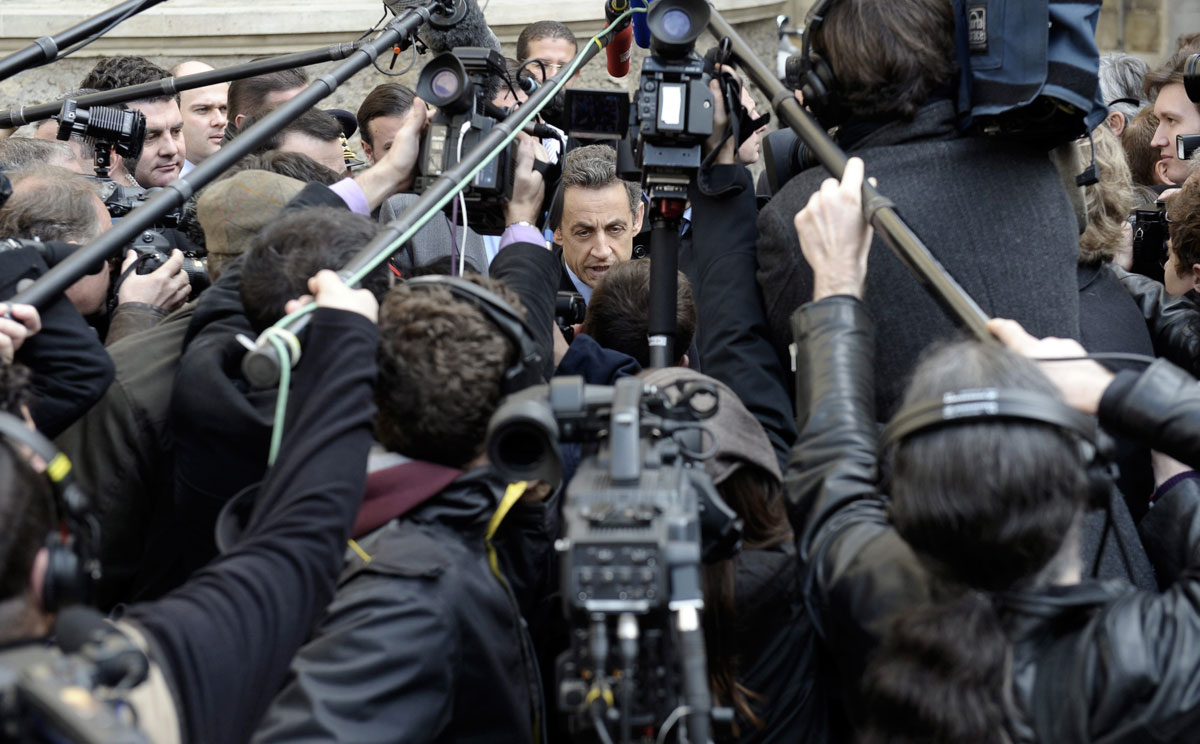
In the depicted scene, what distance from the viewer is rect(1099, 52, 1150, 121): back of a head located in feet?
17.3

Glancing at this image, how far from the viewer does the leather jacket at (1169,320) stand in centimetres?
282

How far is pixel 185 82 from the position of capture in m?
3.23

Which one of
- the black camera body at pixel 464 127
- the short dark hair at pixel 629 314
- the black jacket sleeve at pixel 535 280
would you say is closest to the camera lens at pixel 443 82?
the black camera body at pixel 464 127

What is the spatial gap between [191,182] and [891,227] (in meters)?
1.18

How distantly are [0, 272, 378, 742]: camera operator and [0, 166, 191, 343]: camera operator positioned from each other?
1120mm

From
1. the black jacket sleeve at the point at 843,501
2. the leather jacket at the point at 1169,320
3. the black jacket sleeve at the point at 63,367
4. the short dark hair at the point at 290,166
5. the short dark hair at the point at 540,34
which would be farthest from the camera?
the short dark hair at the point at 540,34

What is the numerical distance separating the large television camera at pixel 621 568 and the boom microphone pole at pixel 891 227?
521 mm

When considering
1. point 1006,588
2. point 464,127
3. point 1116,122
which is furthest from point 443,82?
point 1116,122

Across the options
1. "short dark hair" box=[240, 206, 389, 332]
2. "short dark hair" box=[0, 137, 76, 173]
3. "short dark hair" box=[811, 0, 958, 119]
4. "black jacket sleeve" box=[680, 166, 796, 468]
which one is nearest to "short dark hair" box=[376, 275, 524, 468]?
"short dark hair" box=[240, 206, 389, 332]

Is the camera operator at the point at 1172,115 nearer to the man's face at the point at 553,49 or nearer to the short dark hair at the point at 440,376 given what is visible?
the man's face at the point at 553,49

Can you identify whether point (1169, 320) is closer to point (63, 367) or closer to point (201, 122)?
point (63, 367)

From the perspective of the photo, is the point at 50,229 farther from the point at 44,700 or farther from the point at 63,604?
the point at 44,700

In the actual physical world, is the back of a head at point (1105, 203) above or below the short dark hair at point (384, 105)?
below

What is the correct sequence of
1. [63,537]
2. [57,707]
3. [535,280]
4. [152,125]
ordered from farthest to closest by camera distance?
[152,125]
[535,280]
[63,537]
[57,707]
